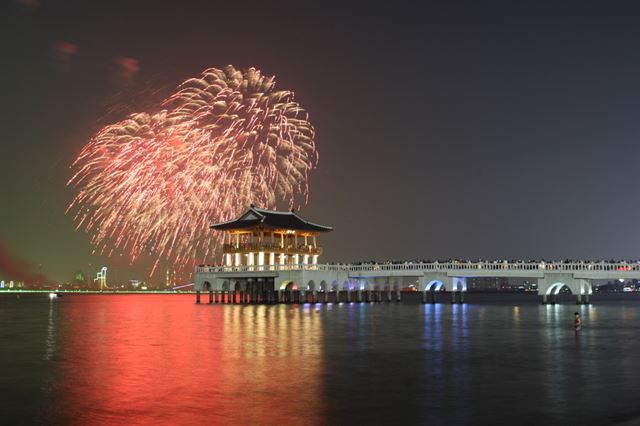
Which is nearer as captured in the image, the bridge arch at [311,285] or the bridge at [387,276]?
the bridge at [387,276]

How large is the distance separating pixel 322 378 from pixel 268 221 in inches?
2479

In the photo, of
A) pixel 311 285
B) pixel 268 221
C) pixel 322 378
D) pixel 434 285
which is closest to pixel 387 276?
pixel 434 285

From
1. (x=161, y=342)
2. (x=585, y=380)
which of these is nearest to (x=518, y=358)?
(x=585, y=380)

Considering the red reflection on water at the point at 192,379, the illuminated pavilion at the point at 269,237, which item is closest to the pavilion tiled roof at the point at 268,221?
the illuminated pavilion at the point at 269,237

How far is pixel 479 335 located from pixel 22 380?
2234 centimetres

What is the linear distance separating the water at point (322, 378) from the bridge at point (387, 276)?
3585cm

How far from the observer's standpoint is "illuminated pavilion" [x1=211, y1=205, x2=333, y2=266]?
270 feet

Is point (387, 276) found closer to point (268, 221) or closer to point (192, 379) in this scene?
point (268, 221)

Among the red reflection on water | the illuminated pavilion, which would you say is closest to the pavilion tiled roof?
the illuminated pavilion

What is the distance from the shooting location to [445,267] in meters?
75.2

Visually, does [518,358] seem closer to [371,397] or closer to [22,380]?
[371,397]

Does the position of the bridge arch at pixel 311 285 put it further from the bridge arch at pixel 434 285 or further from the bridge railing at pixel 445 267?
the bridge arch at pixel 434 285

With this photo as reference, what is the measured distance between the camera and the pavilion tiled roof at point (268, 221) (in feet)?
270

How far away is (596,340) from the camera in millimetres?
31156
